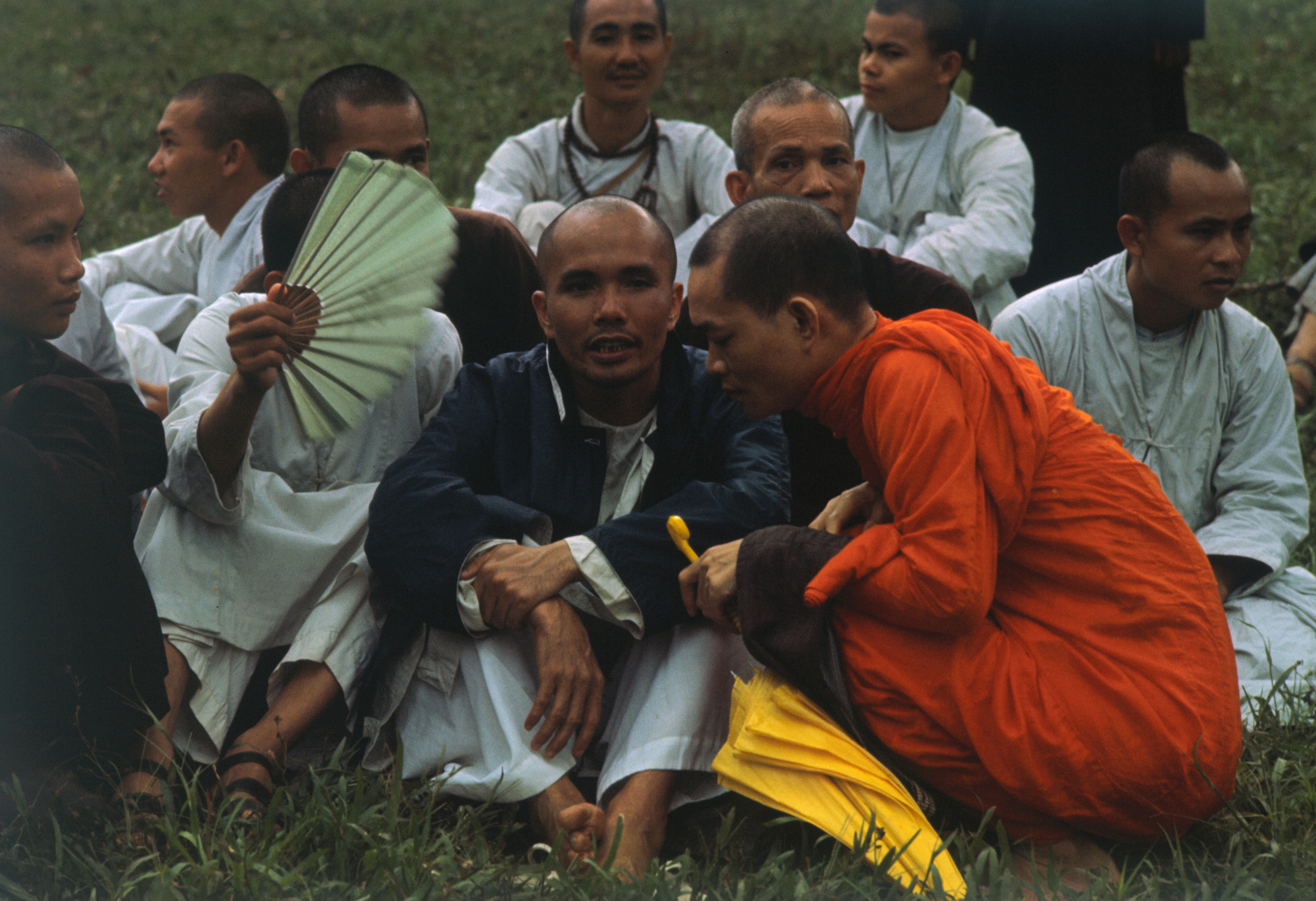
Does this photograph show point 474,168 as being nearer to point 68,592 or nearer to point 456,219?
point 456,219

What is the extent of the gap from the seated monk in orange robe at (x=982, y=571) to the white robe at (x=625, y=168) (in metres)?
2.09

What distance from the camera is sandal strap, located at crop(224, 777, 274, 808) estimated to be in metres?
2.43

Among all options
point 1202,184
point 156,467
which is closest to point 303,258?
point 156,467

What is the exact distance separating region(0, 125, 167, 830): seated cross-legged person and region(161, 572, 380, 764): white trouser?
131mm

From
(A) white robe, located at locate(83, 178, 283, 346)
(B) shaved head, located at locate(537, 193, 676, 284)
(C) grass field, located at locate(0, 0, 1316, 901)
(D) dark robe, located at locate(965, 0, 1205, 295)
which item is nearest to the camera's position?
(C) grass field, located at locate(0, 0, 1316, 901)

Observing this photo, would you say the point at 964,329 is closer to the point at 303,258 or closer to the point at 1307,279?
the point at 303,258

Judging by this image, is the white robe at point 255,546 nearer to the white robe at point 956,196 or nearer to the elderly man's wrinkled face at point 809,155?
the elderly man's wrinkled face at point 809,155

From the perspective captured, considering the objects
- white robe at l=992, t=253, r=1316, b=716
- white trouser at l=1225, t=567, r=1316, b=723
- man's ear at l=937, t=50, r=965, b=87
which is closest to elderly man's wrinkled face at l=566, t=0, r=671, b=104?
man's ear at l=937, t=50, r=965, b=87

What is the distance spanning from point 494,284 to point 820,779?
1822 millimetres

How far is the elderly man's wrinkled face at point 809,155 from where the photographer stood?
3369 mm

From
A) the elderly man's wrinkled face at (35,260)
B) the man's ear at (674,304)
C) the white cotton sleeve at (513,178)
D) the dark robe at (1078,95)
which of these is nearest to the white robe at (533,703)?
the man's ear at (674,304)

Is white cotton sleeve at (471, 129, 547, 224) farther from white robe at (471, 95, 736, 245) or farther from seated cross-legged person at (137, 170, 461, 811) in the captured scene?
seated cross-legged person at (137, 170, 461, 811)

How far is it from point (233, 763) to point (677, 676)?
2.96 feet

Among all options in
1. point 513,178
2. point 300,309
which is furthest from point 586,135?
point 300,309
